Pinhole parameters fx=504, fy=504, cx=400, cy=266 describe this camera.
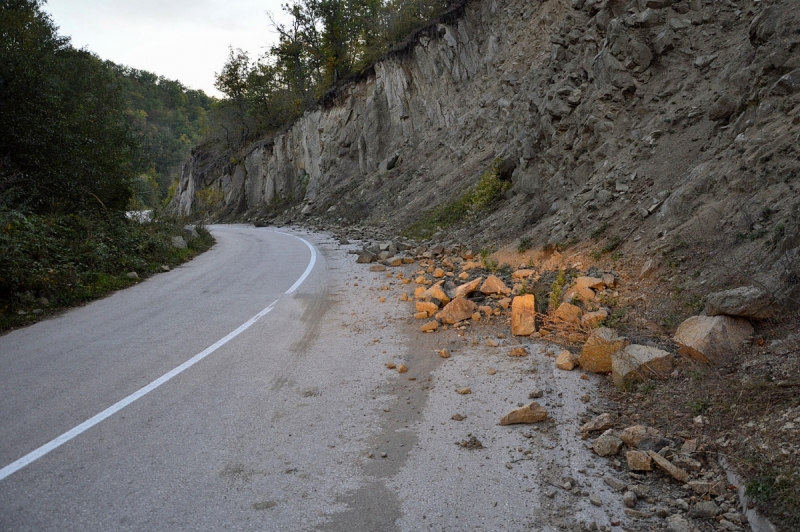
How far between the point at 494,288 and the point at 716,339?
13.6 feet

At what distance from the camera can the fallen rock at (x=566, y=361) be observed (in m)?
5.51

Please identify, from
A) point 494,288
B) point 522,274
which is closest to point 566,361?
point 494,288

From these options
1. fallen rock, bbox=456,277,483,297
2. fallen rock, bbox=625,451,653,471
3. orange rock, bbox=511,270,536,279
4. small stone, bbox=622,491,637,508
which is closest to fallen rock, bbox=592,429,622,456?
fallen rock, bbox=625,451,653,471

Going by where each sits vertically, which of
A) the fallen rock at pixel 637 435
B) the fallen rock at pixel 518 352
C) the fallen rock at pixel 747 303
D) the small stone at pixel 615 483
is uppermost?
the fallen rock at pixel 747 303

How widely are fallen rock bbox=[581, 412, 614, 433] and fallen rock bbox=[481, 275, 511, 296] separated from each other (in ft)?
14.2

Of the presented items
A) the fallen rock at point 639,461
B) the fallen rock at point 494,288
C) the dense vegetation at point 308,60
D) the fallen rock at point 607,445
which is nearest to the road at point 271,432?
the fallen rock at point 607,445

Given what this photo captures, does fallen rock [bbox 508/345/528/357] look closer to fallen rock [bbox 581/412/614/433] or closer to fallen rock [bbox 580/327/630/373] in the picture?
fallen rock [bbox 580/327/630/373]

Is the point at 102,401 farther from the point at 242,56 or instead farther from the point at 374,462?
the point at 242,56

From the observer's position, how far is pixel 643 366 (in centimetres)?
486

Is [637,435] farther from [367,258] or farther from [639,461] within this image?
[367,258]

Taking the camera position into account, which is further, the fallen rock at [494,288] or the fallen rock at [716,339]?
the fallen rock at [494,288]

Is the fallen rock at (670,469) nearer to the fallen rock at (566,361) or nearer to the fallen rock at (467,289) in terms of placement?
the fallen rock at (566,361)

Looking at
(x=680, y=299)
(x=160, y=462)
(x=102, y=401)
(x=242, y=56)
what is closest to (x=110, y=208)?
Answer: (x=102, y=401)

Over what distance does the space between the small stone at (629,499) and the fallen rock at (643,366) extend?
1.68 meters
